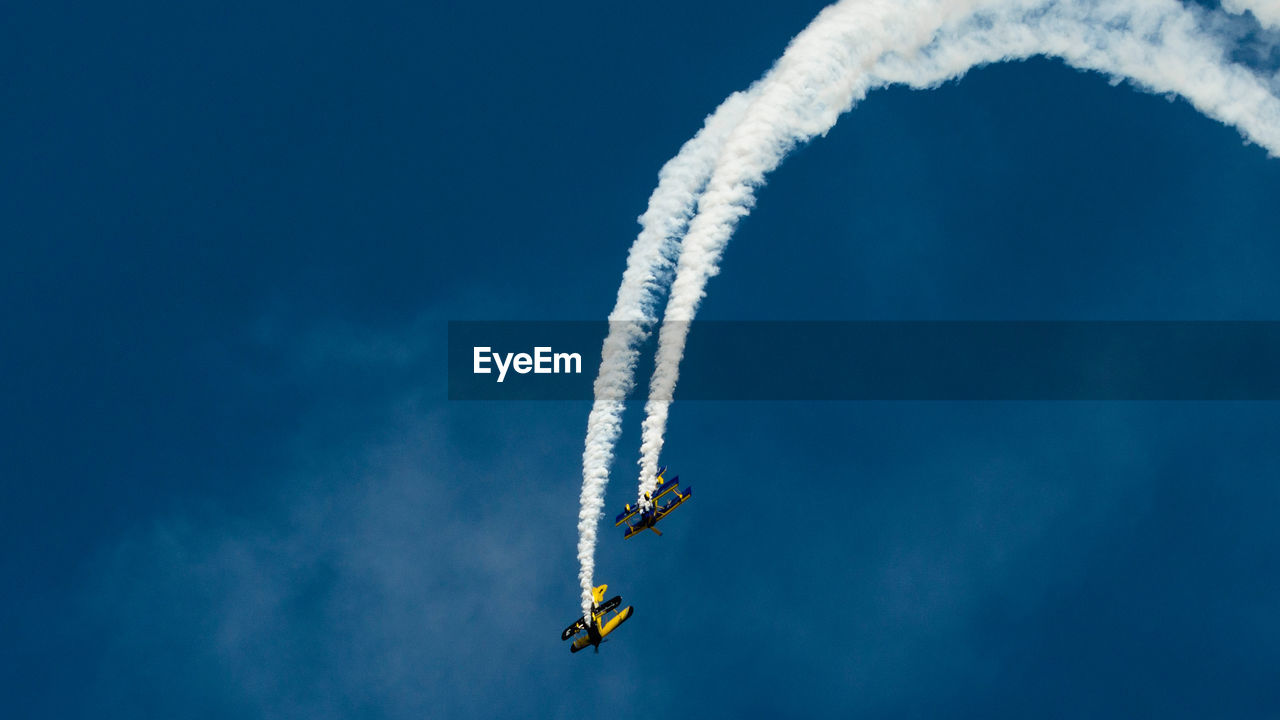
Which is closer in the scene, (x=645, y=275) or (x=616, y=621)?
(x=645, y=275)

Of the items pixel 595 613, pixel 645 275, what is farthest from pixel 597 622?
pixel 645 275

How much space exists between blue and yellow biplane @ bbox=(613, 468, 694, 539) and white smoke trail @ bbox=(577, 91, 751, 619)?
3.83 meters

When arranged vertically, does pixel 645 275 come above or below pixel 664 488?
above

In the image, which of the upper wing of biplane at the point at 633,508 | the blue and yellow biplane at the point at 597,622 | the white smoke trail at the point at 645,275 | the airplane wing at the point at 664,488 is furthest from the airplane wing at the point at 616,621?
the white smoke trail at the point at 645,275

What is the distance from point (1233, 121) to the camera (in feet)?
210

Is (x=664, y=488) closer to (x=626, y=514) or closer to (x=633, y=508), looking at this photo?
(x=633, y=508)

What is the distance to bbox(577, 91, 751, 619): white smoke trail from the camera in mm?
65438

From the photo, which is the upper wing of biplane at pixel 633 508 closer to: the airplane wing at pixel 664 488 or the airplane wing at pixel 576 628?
the airplane wing at pixel 664 488

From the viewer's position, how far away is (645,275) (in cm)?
6531

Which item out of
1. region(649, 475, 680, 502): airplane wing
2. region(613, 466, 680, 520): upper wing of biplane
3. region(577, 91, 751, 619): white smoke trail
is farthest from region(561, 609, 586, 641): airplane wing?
region(577, 91, 751, 619): white smoke trail

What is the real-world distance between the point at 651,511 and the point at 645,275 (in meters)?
12.8

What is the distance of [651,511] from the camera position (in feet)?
234

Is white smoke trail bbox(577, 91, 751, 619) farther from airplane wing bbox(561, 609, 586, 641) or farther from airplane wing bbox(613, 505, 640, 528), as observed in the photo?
airplane wing bbox(561, 609, 586, 641)

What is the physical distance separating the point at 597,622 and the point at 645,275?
1832 cm
